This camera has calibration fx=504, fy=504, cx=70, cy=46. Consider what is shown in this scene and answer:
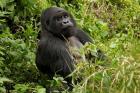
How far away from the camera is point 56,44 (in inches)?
204

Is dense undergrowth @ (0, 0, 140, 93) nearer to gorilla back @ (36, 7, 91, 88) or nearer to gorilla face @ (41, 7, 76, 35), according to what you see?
gorilla back @ (36, 7, 91, 88)

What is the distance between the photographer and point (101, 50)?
5109mm

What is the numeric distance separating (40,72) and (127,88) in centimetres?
215

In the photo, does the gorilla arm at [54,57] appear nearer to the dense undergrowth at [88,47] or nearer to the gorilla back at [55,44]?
the gorilla back at [55,44]

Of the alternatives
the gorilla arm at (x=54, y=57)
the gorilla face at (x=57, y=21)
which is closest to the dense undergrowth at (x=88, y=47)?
the gorilla arm at (x=54, y=57)

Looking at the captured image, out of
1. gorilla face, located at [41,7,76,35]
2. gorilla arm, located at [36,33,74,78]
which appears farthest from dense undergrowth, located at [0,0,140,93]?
gorilla face, located at [41,7,76,35]

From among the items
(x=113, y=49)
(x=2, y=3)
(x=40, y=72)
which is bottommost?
(x=40, y=72)

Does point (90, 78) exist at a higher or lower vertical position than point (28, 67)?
higher

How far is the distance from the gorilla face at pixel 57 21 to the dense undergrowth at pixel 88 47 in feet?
1.32

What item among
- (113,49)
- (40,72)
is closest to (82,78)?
(113,49)

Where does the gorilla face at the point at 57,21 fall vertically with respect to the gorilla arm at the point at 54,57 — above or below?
above

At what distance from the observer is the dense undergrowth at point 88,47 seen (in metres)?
3.57

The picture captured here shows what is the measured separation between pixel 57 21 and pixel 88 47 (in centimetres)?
126

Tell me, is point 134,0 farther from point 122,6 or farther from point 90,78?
point 90,78
